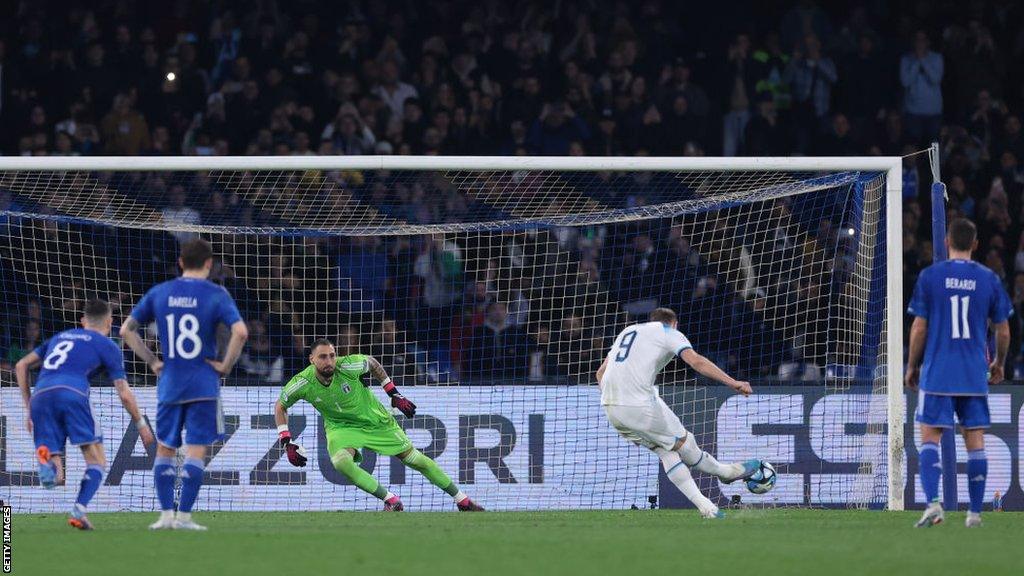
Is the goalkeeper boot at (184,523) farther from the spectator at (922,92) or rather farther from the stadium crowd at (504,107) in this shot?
the spectator at (922,92)

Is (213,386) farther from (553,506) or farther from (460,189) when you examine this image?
(460,189)

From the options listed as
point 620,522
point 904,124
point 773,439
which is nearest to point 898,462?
point 773,439

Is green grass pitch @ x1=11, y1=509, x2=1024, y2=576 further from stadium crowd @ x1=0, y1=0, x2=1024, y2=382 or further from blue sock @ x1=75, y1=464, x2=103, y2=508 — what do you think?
stadium crowd @ x1=0, y1=0, x2=1024, y2=382

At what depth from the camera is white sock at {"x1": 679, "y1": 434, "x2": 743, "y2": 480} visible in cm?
1202

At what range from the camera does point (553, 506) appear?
1473 cm

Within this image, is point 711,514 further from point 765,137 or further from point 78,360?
point 765,137

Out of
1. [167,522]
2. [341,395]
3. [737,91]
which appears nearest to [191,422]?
[167,522]

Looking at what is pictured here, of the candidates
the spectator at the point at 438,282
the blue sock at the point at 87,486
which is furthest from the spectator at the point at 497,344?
the blue sock at the point at 87,486

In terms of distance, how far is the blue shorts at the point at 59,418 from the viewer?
10500mm

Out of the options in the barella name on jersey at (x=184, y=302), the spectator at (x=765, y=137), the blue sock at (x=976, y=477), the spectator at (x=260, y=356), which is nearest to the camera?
the barella name on jersey at (x=184, y=302)

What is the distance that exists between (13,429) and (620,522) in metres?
6.28

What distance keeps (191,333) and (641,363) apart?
3776 millimetres

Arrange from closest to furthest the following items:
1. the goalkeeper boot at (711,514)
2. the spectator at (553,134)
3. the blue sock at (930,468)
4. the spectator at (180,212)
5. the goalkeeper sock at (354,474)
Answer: the blue sock at (930,468), the goalkeeper boot at (711,514), the goalkeeper sock at (354,474), the spectator at (180,212), the spectator at (553,134)

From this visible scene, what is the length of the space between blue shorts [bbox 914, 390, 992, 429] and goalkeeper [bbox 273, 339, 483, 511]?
482 centimetres
